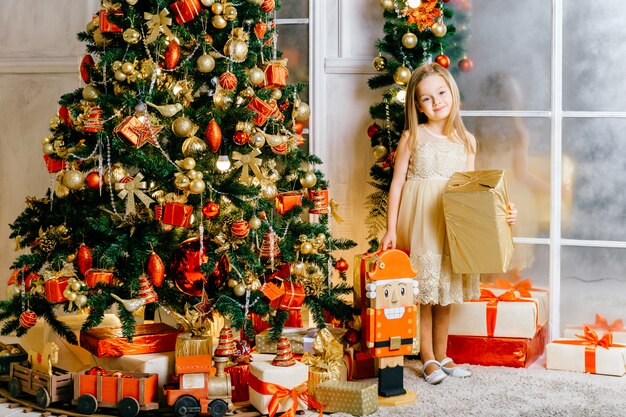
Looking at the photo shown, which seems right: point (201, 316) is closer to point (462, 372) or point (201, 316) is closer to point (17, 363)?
point (17, 363)

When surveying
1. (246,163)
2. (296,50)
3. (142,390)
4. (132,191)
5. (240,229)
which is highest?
(296,50)

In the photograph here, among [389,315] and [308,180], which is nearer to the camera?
[389,315]

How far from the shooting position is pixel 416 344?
360 cm

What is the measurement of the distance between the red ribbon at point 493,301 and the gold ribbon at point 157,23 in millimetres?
1781

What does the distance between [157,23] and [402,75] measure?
115 centimetres

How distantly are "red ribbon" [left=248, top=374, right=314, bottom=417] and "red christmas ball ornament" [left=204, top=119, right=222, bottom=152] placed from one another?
864 mm

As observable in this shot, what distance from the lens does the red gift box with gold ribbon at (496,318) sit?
3590 millimetres

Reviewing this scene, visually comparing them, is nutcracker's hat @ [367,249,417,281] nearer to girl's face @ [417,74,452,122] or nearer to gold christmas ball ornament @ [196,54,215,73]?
girl's face @ [417,74,452,122]

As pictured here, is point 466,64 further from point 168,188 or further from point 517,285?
point 168,188

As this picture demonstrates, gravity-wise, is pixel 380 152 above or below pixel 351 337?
above

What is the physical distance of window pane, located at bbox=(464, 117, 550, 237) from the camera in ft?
12.9

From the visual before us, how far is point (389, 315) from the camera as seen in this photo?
314 centimetres

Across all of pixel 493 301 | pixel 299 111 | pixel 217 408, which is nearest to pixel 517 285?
pixel 493 301

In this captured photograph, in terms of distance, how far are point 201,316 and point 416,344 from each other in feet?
3.28
